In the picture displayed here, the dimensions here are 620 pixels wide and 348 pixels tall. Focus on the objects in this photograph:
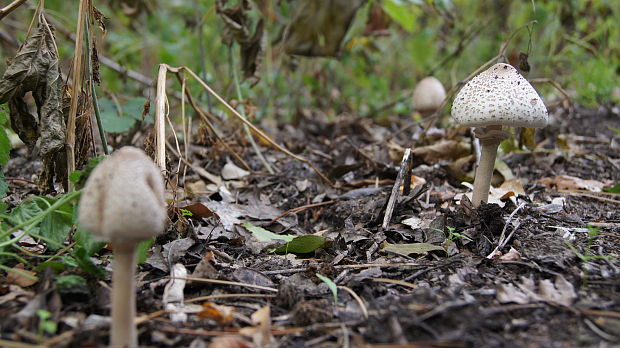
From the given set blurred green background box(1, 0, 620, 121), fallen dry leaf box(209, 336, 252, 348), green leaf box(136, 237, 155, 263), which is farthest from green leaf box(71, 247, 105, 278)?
blurred green background box(1, 0, 620, 121)

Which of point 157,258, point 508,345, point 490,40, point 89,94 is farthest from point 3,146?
point 490,40

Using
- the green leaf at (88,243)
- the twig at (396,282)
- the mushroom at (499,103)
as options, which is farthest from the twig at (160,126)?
the mushroom at (499,103)

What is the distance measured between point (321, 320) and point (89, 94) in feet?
5.60

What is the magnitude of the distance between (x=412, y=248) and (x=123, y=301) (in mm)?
1459

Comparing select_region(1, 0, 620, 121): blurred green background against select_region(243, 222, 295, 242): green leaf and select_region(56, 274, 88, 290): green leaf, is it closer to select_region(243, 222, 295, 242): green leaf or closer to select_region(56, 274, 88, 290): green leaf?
select_region(243, 222, 295, 242): green leaf

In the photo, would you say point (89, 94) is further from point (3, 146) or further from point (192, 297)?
point (192, 297)

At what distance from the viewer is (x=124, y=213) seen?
4.50 feet

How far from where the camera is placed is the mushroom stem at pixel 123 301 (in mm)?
1495

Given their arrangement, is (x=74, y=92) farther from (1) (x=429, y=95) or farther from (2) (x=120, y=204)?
(1) (x=429, y=95)

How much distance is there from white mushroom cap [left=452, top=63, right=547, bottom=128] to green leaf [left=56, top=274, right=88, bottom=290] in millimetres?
1920

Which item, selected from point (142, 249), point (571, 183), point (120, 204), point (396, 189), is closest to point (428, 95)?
point (571, 183)

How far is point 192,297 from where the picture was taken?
203 cm

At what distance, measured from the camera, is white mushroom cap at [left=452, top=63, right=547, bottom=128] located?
7.66 feet

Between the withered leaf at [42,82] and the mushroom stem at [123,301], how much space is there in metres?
1.10
